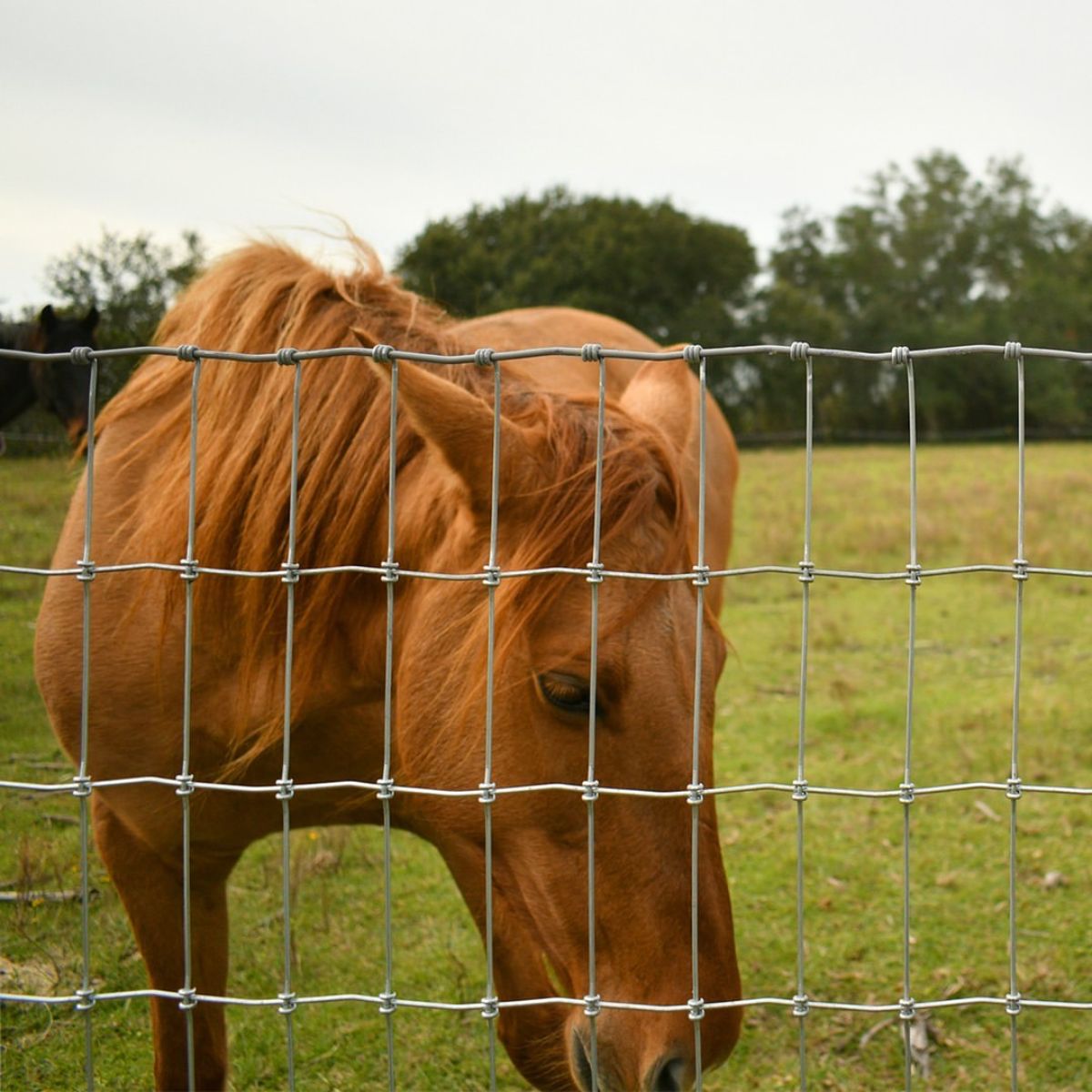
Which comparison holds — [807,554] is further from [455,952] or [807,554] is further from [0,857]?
[455,952]

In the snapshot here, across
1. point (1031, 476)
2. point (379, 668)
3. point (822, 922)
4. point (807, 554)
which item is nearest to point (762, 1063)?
point (822, 922)

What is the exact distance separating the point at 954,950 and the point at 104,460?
9.42ft

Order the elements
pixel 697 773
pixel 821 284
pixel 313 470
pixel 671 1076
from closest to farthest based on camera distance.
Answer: pixel 697 773 < pixel 671 1076 < pixel 313 470 < pixel 821 284

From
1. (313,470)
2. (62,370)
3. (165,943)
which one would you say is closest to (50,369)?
(62,370)

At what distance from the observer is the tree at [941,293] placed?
30.3m

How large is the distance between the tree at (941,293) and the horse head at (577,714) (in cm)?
2726

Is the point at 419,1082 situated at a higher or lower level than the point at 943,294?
lower

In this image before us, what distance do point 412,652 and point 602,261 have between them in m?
22.8

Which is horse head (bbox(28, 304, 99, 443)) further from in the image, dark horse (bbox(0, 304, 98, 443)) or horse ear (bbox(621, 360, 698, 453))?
horse ear (bbox(621, 360, 698, 453))

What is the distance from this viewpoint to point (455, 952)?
3.42 metres

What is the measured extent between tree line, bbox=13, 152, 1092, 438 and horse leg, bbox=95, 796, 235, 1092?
4150mm

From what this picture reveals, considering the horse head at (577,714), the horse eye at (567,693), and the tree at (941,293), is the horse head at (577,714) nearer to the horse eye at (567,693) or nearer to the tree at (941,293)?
the horse eye at (567,693)

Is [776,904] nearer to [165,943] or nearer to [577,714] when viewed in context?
[165,943]

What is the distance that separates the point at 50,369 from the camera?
733cm
